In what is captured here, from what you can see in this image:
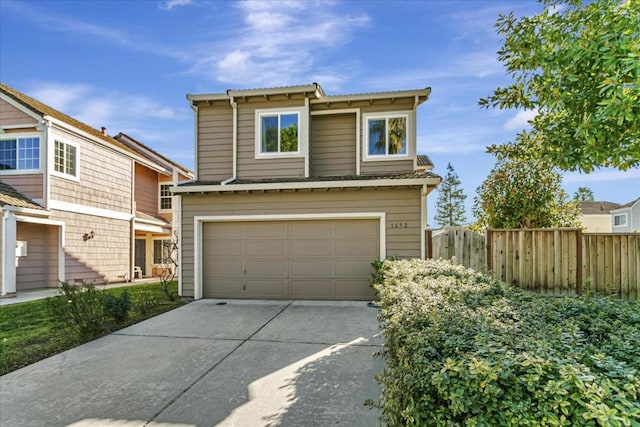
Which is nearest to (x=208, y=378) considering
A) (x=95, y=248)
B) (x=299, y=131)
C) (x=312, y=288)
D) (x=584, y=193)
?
(x=312, y=288)

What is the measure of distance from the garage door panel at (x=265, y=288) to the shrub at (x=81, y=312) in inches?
143

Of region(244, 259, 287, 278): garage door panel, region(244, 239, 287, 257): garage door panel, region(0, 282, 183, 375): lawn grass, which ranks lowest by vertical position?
region(0, 282, 183, 375): lawn grass

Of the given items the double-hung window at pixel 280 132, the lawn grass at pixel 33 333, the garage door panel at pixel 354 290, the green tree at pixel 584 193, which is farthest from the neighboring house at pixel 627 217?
the lawn grass at pixel 33 333

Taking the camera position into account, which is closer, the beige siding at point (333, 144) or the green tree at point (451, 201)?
the beige siding at point (333, 144)

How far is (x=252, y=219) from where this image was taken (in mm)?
9508

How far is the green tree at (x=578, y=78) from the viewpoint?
11.4ft

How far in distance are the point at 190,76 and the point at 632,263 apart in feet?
47.2

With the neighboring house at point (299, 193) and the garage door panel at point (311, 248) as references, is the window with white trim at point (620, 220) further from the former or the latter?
the garage door panel at point (311, 248)

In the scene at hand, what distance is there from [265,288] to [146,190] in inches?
470

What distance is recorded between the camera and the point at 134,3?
29.2ft

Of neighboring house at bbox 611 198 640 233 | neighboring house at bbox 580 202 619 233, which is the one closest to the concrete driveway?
neighboring house at bbox 611 198 640 233

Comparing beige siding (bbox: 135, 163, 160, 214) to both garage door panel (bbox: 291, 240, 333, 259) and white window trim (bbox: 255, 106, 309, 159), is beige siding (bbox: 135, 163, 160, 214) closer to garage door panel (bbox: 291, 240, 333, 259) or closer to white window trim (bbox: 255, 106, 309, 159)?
white window trim (bbox: 255, 106, 309, 159)

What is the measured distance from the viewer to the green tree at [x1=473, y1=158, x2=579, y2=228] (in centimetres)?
991

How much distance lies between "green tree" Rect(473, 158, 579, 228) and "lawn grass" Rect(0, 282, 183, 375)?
9628 millimetres
